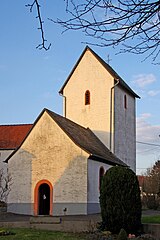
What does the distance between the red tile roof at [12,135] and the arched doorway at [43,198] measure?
40.4ft

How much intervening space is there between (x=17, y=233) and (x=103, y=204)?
3485mm

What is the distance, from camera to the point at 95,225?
712 inches

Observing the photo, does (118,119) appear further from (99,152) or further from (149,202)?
(149,202)

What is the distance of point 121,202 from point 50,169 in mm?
12742

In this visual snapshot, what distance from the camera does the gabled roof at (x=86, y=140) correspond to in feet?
95.6

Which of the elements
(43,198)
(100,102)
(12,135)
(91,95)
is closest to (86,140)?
(100,102)

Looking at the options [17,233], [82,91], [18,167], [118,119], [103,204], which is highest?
[82,91]

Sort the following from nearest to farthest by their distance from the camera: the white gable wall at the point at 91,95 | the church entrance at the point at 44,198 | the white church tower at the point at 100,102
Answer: the church entrance at the point at 44,198
the white church tower at the point at 100,102
the white gable wall at the point at 91,95

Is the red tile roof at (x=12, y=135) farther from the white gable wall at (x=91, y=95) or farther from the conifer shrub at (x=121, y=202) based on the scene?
the conifer shrub at (x=121, y=202)

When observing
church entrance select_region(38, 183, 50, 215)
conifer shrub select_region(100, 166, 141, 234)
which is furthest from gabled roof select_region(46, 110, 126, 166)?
conifer shrub select_region(100, 166, 141, 234)

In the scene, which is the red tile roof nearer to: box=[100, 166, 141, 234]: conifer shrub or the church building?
the church building

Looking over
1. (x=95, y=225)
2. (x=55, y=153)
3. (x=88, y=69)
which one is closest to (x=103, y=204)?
(x=95, y=225)

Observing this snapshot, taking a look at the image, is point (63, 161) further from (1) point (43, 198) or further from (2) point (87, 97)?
(2) point (87, 97)

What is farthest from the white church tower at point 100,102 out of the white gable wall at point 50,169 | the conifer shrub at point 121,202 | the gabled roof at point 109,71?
the conifer shrub at point 121,202
